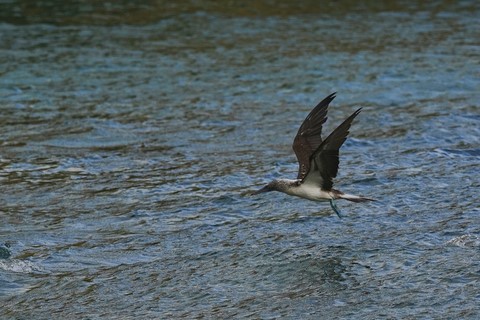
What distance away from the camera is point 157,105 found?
17219 millimetres

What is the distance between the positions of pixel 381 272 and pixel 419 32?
1321 cm

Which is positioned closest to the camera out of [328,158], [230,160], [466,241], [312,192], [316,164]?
[328,158]

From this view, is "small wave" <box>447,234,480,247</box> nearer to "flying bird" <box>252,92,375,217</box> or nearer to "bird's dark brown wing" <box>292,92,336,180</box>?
"flying bird" <box>252,92,375,217</box>

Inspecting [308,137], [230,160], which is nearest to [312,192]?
[308,137]

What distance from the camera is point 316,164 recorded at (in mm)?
10180

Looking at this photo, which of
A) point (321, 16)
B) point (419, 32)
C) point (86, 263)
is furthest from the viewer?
point (321, 16)

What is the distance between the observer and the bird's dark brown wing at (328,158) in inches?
375

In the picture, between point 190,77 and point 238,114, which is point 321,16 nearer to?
point 190,77

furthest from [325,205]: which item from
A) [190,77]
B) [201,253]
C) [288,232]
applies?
[190,77]

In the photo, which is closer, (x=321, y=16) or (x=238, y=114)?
(x=238, y=114)

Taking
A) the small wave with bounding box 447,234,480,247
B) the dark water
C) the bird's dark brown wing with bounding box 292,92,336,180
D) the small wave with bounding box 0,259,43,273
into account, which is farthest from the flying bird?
the small wave with bounding box 0,259,43,273

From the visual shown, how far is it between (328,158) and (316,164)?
0.21m

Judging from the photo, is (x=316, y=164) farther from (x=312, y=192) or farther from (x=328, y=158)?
(x=312, y=192)

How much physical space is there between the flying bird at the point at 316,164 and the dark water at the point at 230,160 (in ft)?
1.63
